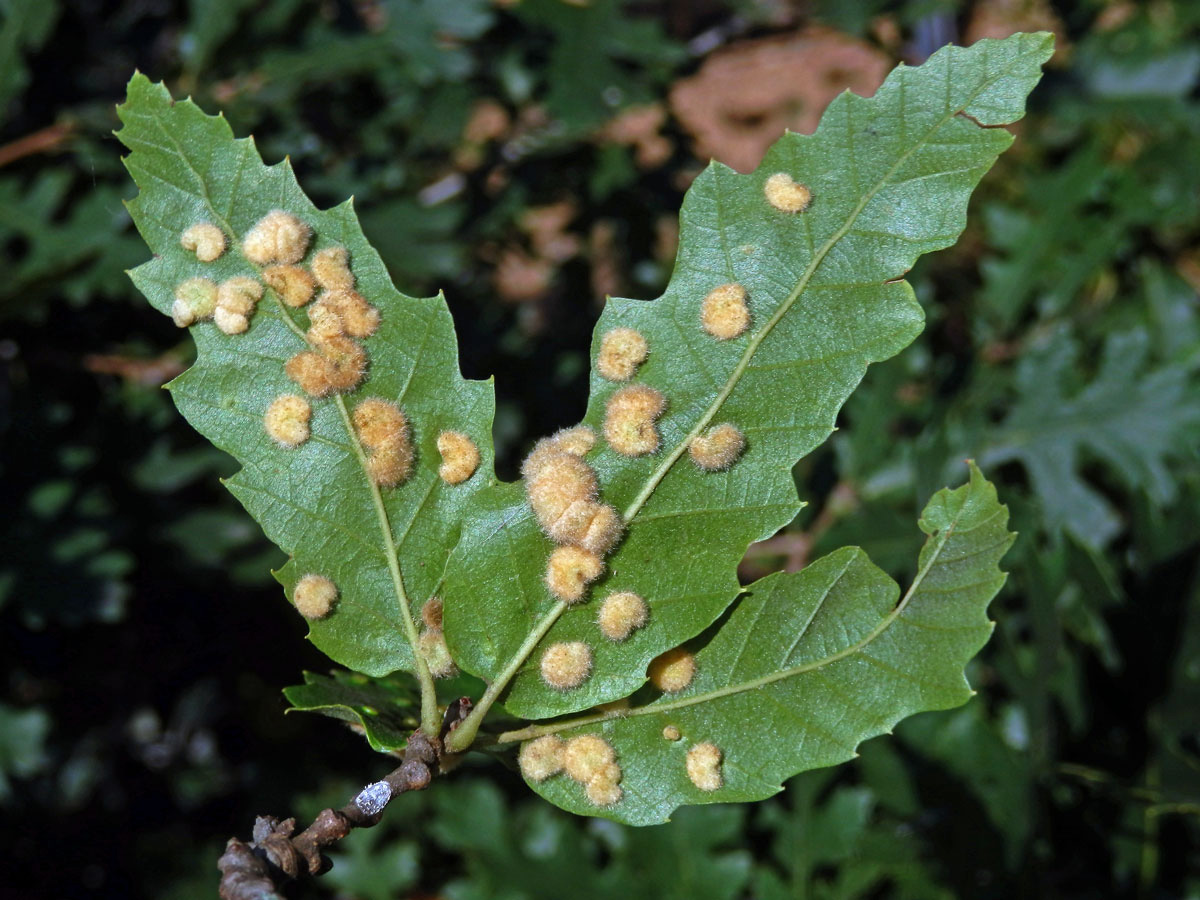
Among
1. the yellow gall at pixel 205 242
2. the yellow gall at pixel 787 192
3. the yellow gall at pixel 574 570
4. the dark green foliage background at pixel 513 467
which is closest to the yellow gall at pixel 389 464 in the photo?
the yellow gall at pixel 574 570

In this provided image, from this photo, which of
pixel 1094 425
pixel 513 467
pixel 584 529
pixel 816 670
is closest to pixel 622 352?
pixel 584 529

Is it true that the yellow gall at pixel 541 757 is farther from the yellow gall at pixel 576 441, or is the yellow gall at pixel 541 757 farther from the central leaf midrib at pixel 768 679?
the yellow gall at pixel 576 441

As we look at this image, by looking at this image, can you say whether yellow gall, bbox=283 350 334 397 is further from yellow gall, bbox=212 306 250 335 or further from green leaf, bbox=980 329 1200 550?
green leaf, bbox=980 329 1200 550

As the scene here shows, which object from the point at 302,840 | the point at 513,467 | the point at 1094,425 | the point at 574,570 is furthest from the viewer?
the point at 513,467

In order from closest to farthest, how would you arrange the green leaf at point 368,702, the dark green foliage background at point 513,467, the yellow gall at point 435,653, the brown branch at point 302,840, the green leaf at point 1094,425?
the brown branch at point 302,840
the green leaf at point 368,702
the yellow gall at point 435,653
the dark green foliage background at point 513,467
the green leaf at point 1094,425

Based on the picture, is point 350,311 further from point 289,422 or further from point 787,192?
point 787,192

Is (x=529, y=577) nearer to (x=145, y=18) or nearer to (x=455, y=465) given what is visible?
(x=455, y=465)

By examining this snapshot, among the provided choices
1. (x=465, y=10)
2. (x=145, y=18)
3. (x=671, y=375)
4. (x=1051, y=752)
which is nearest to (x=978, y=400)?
(x=1051, y=752)
